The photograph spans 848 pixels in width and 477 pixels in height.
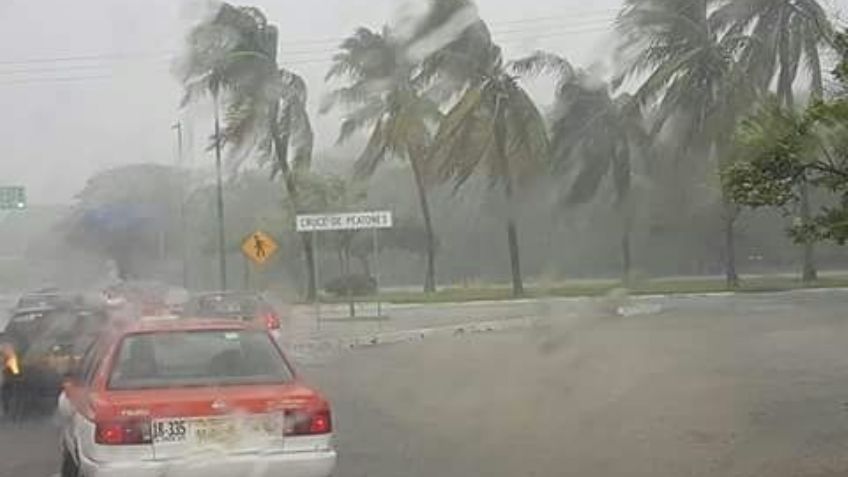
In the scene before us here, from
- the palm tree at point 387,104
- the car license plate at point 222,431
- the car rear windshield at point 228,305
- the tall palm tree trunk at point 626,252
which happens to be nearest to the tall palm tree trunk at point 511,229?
the tall palm tree trunk at point 626,252

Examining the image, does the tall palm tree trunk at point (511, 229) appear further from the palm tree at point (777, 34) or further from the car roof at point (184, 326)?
the car roof at point (184, 326)

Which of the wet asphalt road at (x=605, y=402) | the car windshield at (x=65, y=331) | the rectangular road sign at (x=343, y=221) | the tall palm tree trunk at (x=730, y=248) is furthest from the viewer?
the rectangular road sign at (x=343, y=221)

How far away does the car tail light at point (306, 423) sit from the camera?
720 cm

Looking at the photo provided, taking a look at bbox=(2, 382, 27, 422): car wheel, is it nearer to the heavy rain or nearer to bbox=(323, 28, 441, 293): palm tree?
the heavy rain

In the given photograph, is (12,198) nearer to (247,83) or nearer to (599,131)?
(247,83)

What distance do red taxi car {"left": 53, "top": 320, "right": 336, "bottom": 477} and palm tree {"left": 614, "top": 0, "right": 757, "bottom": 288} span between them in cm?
641

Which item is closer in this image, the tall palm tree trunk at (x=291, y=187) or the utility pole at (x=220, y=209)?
the utility pole at (x=220, y=209)

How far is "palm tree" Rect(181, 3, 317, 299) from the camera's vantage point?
1767 centimetres

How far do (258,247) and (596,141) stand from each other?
13.0 meters

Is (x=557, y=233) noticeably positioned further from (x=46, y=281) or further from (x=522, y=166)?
(x=46, y=281)

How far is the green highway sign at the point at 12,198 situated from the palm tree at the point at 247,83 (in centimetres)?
545

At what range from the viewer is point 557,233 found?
45.4ft

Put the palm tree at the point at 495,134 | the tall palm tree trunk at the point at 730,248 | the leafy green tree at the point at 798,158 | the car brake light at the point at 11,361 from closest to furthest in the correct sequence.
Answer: the leafy green tree at the point at 798,158, the tall palm tree trunk at the point at 730,248, the car brake light at the point at 11,361, the palm tree at the point at 495,134

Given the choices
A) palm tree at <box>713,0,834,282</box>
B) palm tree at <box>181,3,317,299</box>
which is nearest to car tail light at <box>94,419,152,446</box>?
palm tree at <box>713,0,834,282</box>
